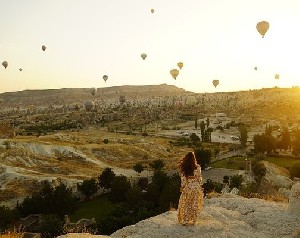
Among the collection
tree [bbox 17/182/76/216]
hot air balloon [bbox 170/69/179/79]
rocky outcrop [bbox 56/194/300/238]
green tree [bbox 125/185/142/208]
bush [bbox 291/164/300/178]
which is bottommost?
tree [bbox 17/182/76/216]

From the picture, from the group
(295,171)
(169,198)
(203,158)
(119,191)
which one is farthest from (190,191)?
(203,158)

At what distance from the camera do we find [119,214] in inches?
1654

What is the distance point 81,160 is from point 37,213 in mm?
35653

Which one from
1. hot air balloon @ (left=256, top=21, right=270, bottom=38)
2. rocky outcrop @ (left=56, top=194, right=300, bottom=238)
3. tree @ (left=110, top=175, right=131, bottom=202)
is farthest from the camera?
hot air balloon @ (left=256, top=21, right=270, bottom=38)

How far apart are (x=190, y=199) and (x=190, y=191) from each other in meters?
0.29

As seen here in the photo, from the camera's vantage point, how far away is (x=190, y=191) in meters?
14.8

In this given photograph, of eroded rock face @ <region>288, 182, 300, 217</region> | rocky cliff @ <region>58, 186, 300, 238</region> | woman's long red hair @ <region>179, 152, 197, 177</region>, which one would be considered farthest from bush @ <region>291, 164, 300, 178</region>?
woman's long red hair @ <region>179, 152, 197, 177</region>

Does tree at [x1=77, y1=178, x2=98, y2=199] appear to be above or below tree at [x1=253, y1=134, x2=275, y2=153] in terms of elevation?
below

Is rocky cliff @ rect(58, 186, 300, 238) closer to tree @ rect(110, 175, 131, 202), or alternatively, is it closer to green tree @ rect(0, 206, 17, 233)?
green tree @ rect(0, 206, 17, 233)

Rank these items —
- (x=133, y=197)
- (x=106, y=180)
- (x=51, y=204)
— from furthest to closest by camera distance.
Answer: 1. (x=106, y=180)
2. (x=51, y=204)
3. (x=133, y=197)

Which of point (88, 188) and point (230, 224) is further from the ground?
point (230, 224)

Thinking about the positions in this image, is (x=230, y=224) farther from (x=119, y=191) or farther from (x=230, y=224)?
(x=119, y=191)

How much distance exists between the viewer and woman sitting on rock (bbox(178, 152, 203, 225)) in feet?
47.5

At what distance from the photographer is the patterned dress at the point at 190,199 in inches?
574
